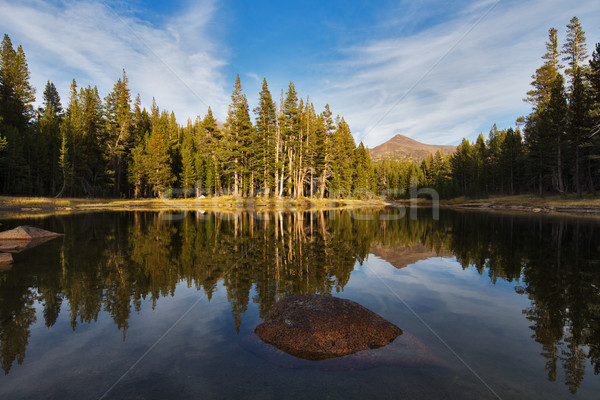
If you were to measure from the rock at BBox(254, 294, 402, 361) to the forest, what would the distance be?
159 feet

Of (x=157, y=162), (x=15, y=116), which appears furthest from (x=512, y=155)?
(x=15, y=116)

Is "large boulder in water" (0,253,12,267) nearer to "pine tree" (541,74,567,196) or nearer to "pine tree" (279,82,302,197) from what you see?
"pine tree" (279,82,302,197)

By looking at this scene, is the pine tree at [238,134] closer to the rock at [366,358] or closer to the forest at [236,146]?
the forest at [236,146]

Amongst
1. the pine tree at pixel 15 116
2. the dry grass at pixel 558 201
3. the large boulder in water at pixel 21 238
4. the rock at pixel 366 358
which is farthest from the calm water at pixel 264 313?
the pine tree at pixel 15 116

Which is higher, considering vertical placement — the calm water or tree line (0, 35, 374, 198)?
tree line (0, 35, 374, 198)

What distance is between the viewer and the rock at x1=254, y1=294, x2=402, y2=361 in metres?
5.66

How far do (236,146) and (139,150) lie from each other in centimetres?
2653

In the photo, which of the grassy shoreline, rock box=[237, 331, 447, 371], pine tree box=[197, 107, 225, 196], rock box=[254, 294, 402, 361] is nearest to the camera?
rock box=[237, 331, 447, 371]

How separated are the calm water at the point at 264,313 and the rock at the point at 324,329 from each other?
0.36 m

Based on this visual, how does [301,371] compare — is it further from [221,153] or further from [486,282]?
[221,153]

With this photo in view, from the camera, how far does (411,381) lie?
470 cm

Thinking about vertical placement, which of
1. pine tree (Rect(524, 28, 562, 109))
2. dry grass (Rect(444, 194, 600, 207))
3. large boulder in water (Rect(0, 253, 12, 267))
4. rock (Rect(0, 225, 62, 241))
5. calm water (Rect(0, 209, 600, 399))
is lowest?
calm water (Rect(0, 209, 600, 399))

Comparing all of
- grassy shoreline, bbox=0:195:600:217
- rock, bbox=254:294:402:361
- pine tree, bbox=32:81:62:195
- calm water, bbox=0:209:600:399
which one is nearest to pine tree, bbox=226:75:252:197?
grassy shoreline, bbox=0:195:600:217

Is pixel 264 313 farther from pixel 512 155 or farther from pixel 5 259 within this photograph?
pixel 512 155
